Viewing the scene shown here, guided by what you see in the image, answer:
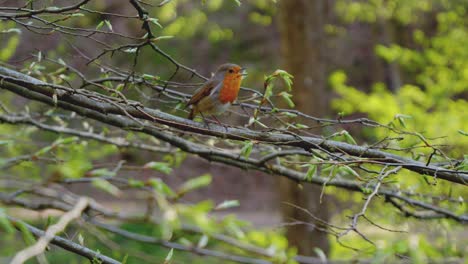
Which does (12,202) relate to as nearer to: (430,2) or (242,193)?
(430,2)

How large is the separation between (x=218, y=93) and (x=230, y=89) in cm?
7

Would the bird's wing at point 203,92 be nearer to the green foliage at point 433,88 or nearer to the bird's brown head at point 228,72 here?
the bird's brown head at point 228,72

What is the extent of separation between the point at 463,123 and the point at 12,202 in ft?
17.4

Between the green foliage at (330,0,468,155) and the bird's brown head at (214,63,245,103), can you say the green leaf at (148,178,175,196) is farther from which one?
the green foliage at (330,0,468,155)

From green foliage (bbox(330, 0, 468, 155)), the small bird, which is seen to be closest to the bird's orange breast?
the small bird

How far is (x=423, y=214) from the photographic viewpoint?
3406 millimetres

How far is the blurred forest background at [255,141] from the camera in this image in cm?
213

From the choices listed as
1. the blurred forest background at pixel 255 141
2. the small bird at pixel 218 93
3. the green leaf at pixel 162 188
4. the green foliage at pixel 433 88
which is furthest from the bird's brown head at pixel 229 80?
the green foliage at pixel 433 88

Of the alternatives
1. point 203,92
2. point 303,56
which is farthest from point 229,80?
point 303,56

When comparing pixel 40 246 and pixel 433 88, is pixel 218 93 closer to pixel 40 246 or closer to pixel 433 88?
pixel 40 246

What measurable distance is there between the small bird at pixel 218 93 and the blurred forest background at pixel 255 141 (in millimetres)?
135

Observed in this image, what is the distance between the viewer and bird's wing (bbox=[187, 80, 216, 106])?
3151mm

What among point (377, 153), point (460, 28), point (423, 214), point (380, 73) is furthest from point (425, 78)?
point (380, 73)

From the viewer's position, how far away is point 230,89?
3.24 meters
